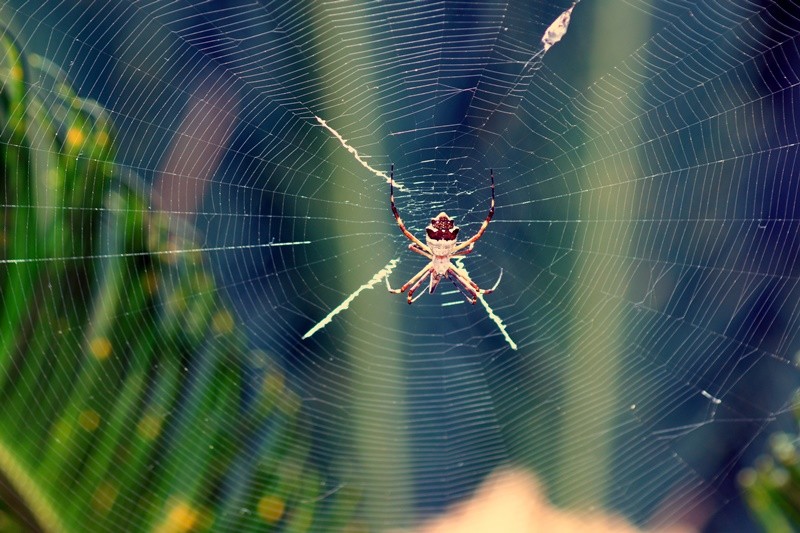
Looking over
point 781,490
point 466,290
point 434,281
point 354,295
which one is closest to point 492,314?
point 466,290

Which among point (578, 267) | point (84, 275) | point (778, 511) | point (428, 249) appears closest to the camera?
point (778, 511)

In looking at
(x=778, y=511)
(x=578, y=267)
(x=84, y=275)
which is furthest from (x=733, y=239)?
(x=84, y=275)

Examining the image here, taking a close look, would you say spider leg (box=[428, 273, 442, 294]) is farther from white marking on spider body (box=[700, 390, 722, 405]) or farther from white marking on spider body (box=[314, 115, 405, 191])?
white marking on spider body (box=[700, 390, 722, 405])

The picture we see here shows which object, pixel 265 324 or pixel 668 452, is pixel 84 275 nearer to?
pixel 265 324

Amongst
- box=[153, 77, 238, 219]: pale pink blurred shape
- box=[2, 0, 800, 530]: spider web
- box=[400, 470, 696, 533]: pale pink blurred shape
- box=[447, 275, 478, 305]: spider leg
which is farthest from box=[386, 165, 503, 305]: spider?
box=[400, 470, 696, 533]: pale pink blurred shape

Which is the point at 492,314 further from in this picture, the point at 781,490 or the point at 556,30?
the point at 781,490

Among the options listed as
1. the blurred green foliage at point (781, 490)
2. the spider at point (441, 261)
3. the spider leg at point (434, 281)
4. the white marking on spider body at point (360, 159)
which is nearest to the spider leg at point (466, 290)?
the spider at point (441, 261)


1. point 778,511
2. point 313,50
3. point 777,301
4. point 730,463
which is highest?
point 313,50

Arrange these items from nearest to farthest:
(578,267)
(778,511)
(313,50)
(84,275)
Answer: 1. (778,511)
2. (84,275)
3. (313,50)
4. (578,267)
